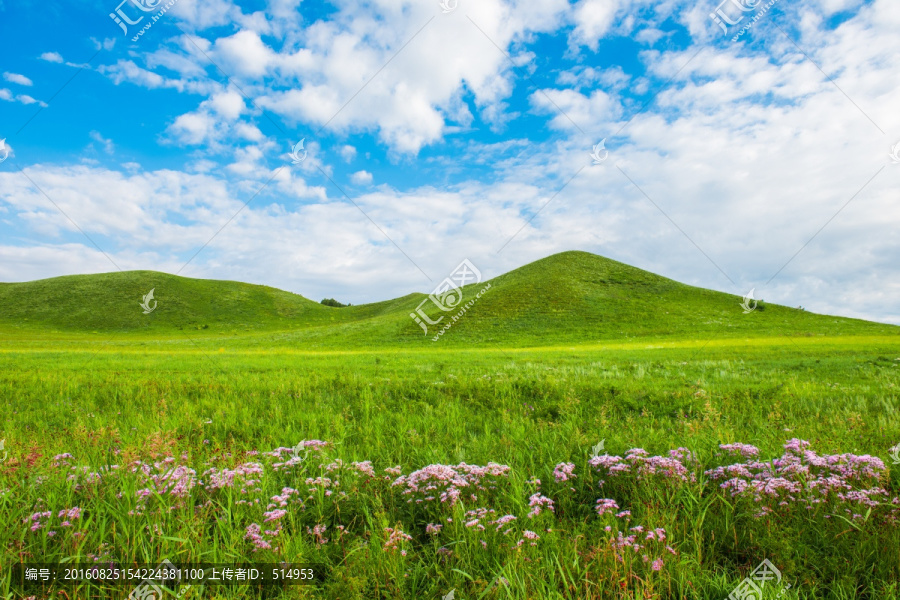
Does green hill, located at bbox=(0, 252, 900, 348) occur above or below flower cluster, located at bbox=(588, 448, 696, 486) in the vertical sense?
above

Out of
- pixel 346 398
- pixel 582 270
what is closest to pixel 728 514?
pixel 346 398

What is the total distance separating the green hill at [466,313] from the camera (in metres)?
49.2

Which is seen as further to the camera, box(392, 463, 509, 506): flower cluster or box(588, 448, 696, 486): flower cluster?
box(588, 448, 696, 486): flower cluster

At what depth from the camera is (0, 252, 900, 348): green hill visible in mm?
49188

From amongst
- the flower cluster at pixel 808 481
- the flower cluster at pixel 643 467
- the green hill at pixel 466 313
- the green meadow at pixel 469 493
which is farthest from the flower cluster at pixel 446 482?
the green hill at pixel 466 313

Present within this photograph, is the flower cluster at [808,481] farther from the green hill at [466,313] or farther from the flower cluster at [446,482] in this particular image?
the green hill at [466,313]

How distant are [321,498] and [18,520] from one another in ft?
7.18

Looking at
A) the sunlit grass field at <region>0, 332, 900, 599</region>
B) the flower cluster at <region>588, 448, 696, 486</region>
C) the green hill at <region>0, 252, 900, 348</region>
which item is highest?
the green hill at <region>0, 252, 900, 348</region>

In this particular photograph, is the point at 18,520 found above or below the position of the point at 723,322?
below

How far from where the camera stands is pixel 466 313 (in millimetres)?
58875

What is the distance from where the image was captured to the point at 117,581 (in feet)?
8.32

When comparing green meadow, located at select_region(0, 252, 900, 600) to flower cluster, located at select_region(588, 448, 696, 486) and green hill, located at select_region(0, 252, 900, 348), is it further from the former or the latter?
green hill, located at select_region(0, 252, 900, 348)

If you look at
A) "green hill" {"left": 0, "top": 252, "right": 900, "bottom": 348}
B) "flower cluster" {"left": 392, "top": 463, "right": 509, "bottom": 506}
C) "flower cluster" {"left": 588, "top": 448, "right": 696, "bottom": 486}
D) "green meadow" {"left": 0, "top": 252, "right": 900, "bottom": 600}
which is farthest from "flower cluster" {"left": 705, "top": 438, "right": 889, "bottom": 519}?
"green hill" {"left": 0, "top": 252, "right": 900, "bottom": 348}

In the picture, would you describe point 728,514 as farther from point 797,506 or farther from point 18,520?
point 18,520
